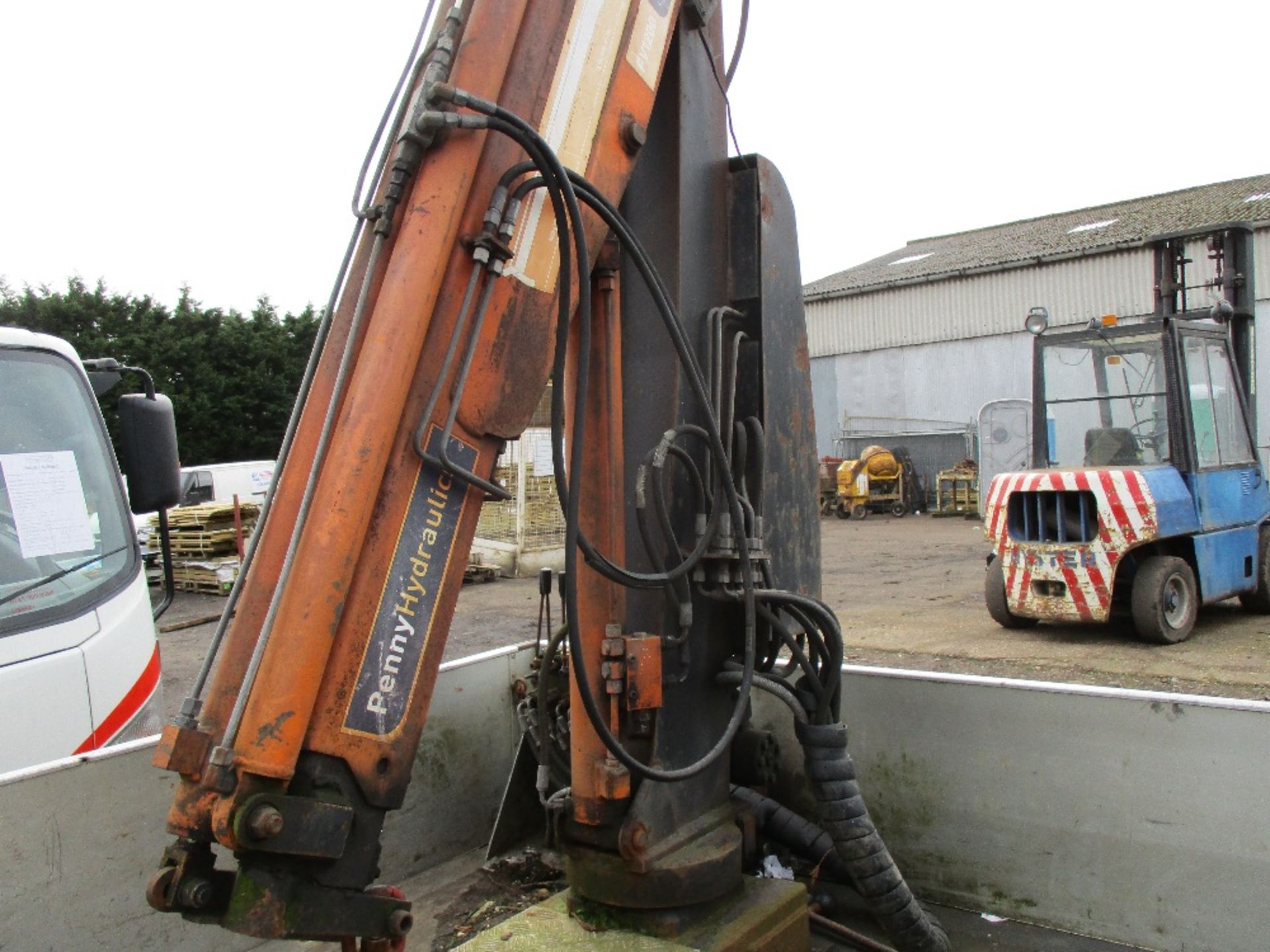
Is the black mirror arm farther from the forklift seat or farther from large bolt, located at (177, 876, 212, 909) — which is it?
the forklift seat

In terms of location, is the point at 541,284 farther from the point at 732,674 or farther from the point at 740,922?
the point at 740,922

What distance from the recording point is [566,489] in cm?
221

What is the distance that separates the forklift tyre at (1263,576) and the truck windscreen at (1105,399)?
1640 mm

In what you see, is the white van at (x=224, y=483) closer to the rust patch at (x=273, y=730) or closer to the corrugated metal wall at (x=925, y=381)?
the corrugated metal wall at (x=925, y=381)

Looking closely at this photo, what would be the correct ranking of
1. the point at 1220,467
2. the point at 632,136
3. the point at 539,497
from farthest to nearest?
the point at 539,497
the point at 1220,467
the point at 632,136

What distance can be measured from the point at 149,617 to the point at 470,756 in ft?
3.90

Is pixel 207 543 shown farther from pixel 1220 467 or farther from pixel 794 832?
pixel 794 832

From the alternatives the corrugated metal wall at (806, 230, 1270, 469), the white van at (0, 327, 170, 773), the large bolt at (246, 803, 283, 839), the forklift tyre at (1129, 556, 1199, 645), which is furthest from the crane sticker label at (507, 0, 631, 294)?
the corrugated metal wall at (806, 230, 1270, 469)

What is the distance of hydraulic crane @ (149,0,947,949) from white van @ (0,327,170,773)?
4.23 feet

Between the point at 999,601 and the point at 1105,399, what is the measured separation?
1.76 meters

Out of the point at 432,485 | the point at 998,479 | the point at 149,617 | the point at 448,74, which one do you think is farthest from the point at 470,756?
the point at 998,479

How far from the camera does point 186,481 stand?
56.3 feet

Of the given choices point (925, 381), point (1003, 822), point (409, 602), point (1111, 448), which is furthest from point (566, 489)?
point (925, 381)

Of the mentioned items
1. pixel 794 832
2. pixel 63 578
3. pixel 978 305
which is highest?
pixel 978 305
